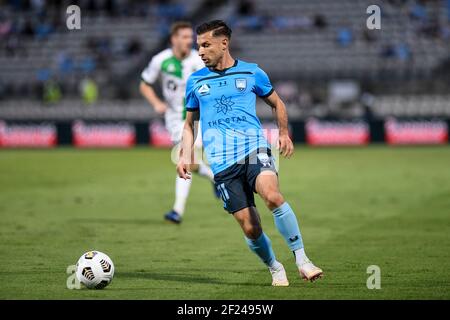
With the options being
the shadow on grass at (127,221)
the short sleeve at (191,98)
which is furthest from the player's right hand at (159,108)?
the short sleeve at (191,98)

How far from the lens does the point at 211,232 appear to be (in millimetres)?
12344

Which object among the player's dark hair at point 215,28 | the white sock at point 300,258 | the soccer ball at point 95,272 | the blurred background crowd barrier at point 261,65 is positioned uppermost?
the player's dark hair at point 215,28

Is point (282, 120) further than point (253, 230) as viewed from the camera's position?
Yes

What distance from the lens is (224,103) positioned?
8188 mm

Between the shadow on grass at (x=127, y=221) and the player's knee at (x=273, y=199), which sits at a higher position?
the player's knee at (x=273, y=199)

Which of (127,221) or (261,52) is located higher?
(127,221)

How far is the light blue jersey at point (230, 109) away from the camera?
8.18 metres

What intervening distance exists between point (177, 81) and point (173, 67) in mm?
215

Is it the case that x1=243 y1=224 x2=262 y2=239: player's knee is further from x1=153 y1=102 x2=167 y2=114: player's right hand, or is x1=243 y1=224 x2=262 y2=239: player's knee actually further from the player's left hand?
x1=153 y1=102 x2=167 y2=114: player's right hand

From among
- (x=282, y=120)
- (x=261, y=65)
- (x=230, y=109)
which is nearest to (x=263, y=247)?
(x=282, y=120)

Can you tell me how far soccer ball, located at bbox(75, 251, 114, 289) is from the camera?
8.14 meters

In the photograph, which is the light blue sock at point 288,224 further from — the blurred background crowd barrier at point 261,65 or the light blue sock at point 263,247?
the blurred background crowd barrier at point 261,65

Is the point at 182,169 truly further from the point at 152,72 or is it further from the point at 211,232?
the point at 152,72

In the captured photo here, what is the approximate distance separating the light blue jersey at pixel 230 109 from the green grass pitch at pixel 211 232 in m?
1.25
